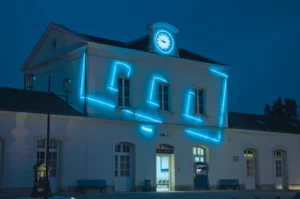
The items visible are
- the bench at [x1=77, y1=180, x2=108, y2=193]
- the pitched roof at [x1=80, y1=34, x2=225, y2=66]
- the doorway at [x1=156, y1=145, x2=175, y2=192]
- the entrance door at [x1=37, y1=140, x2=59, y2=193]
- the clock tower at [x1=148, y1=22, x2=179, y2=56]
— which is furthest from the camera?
the clock tower at [x1=148, y1=22, x2=179, y2=56]

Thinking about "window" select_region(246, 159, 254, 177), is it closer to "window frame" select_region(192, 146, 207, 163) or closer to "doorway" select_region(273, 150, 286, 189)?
"doorway" select_region(273, 150, 286, 189)

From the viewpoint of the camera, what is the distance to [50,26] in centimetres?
2656

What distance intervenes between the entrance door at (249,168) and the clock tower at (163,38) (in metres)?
7.70

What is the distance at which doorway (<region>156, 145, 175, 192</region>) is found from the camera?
83.8ft

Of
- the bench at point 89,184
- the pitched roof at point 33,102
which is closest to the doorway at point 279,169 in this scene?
the bench at point 89,184

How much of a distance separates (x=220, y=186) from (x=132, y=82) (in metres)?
7.59

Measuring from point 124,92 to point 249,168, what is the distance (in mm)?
9661

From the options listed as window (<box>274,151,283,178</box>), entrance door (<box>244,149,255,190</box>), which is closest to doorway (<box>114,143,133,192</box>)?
entrance door (<box>244,149,255,190</box>)

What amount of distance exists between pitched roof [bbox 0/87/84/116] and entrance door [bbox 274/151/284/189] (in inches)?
547

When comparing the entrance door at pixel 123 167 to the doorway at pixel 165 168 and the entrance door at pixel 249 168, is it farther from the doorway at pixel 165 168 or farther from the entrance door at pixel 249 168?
the entrance door at pixel 249 168

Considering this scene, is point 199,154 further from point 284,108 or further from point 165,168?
point 284,108

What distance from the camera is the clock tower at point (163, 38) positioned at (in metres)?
25.8

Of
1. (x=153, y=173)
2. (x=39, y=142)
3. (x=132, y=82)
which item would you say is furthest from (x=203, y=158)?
(x=39, y=142)

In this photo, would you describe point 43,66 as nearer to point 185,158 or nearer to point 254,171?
point 185,158
